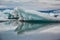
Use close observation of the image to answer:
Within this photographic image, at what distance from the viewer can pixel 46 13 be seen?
1246 millimetres

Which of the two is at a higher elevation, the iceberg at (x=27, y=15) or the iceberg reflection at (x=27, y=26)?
the iceberg at (x=27, y=15)

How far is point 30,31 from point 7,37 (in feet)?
0.70

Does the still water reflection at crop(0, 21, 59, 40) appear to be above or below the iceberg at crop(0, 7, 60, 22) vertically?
below

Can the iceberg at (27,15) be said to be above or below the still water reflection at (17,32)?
above

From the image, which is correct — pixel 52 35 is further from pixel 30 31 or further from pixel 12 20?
pixel 12 20

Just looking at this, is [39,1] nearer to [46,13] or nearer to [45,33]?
[46,13]

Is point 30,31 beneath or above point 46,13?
beneath

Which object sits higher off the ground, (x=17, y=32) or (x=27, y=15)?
(x=27, y=15)

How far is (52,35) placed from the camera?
123 cm

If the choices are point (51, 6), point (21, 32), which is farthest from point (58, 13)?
point (21, 32)

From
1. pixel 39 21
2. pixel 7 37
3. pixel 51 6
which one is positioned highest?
pixel 51 6

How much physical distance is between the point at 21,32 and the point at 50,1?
383mm

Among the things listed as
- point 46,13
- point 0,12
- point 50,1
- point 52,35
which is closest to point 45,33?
point 52,35

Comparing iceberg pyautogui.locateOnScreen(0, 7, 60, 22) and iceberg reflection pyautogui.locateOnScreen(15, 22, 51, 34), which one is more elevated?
iceberg pyautogui.locateOnScreen(0, 7, 60, 22)
